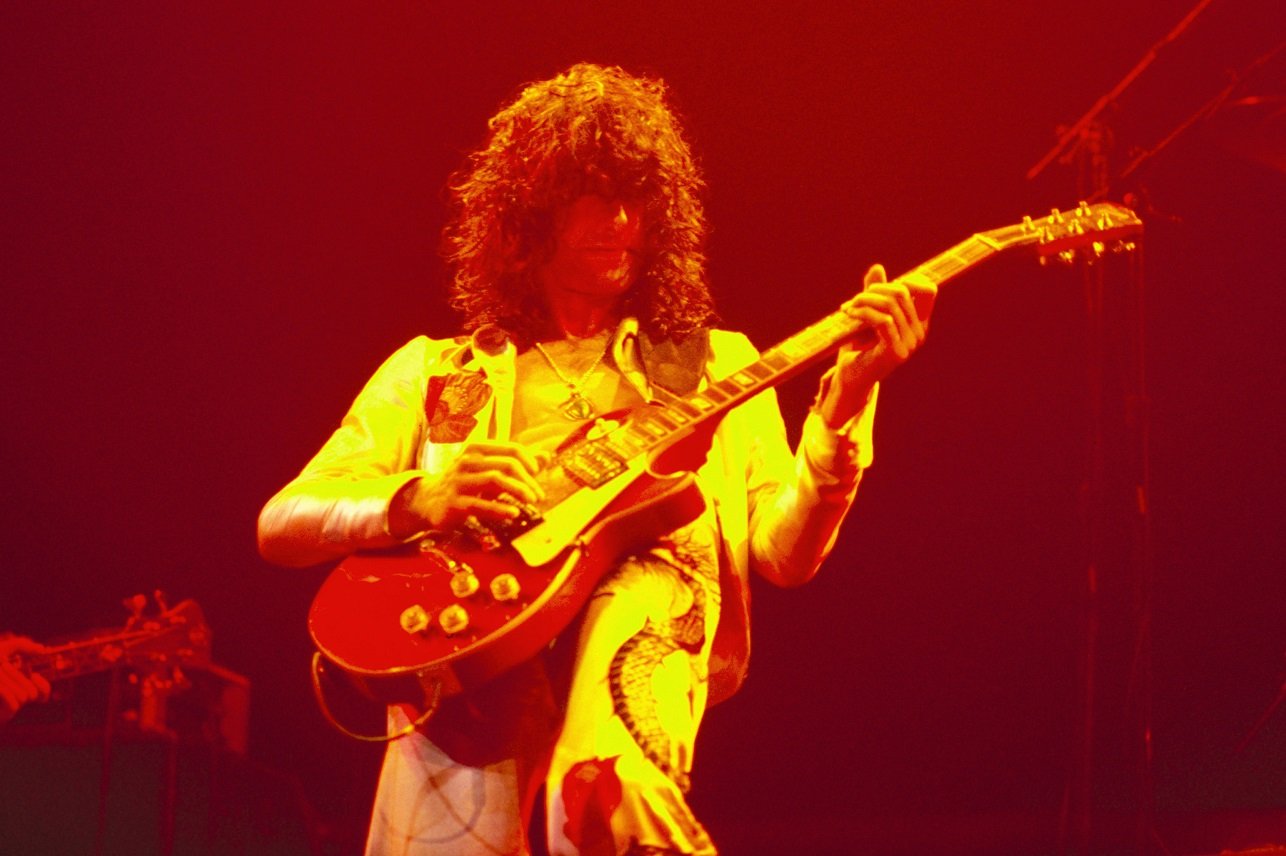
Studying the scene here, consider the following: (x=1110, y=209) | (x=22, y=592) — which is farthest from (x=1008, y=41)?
(x=22, y=592)

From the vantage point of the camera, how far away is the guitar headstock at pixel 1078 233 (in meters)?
3.14

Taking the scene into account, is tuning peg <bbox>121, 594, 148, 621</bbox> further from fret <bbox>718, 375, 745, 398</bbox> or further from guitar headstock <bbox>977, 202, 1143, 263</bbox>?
guitar headstock <bbox>977, 202, 1143, 263</bbox>

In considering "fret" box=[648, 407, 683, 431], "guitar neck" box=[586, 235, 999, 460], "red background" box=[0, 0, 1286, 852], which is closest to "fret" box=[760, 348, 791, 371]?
"guitar neck" box=[586, 235, 999, 460]

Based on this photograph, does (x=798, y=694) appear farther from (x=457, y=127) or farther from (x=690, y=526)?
(x=690, y=526)

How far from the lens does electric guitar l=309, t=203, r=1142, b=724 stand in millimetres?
2352

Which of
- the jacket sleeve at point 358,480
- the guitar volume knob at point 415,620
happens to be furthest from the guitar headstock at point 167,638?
the guitar volume knob at point 415,620

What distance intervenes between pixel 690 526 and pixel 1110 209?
1335 millimetres

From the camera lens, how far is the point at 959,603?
18.4 feet

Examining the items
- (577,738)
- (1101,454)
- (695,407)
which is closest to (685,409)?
(695,407)

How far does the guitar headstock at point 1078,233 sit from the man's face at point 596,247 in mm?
827

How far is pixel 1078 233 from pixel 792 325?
89.0 inches

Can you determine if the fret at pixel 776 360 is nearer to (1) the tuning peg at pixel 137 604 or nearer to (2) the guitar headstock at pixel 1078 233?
(2) the guitar headstock at pixel 1078 233

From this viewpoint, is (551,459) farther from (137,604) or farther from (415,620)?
(137,604)

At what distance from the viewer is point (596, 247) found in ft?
10.2
